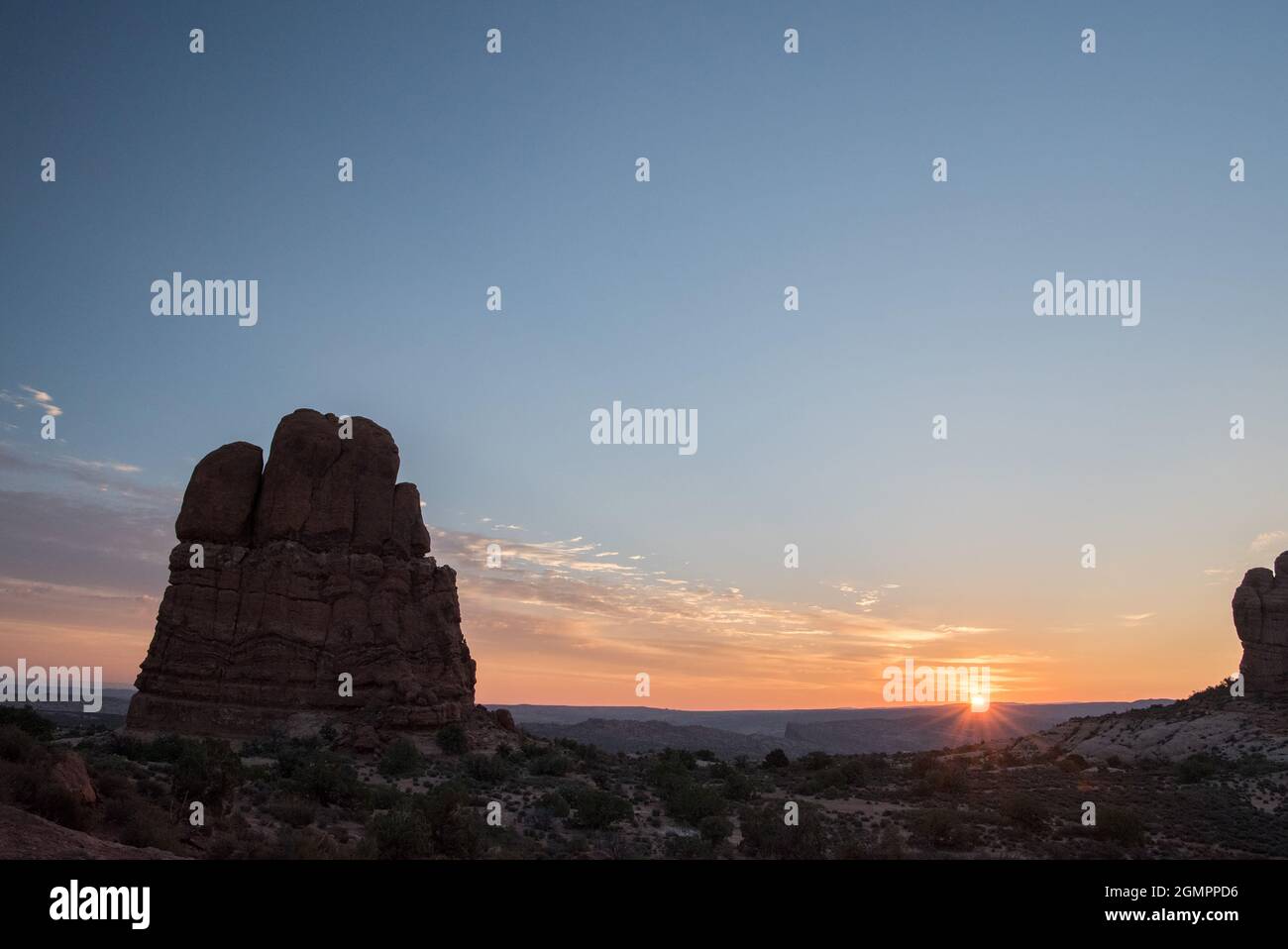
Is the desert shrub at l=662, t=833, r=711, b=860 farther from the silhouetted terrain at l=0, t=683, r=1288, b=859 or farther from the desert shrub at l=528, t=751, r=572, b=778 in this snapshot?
the desert shrub at l=528, t=751, r=572, b=778

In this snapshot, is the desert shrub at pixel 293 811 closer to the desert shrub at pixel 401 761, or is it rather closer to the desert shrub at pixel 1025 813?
the desert shrub at pixel 401 761

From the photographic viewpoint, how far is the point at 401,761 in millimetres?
37344

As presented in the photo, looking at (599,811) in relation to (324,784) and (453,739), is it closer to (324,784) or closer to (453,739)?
(324,784)

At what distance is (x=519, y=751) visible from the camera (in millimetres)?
44250

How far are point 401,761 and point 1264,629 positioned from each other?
60642mm

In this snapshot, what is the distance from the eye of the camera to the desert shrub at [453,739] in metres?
42.2

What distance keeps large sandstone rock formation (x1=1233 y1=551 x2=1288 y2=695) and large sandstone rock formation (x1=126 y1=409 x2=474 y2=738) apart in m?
56.2

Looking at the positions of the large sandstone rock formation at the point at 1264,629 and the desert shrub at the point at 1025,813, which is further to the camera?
the large sandstone rock formation at the point at 1264,629

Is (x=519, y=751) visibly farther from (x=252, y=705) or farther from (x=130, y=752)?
(x=130, y=752)

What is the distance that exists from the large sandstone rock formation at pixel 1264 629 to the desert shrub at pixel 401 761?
2334 inches

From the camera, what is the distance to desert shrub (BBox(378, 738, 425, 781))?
120 ft

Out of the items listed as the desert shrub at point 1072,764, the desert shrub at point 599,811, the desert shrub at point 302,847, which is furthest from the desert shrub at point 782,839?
the desert shrub at point 1072,764
